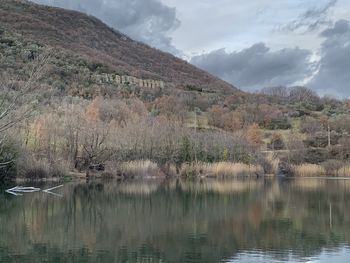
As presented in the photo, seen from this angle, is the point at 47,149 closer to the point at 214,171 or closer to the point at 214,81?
the point at 214,171

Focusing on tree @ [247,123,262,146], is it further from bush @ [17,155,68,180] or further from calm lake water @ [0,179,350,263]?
calm lake water @ [0,179,350,263]

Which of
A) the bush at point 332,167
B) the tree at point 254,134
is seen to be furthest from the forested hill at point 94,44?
the bush at point 332,167

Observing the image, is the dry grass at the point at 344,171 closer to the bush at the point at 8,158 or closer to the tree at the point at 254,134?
the tree at the point at 254,134

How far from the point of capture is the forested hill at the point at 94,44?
106000mm

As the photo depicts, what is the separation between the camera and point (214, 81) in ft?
452

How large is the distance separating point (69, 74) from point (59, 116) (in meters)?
34.4

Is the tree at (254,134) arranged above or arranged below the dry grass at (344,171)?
above

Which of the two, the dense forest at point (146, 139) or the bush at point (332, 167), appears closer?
the dense forest at point (146, 139)

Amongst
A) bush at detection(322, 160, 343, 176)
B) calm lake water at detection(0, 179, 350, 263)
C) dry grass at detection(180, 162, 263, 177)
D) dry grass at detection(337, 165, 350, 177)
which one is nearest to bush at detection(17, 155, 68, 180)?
calm lake water at detection(0, 179, 350, 263)

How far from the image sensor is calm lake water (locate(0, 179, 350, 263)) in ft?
52.4

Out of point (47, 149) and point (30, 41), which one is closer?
point (47, 149)

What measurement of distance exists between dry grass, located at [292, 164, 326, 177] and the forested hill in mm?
49287

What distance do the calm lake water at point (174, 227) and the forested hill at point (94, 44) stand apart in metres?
65.6

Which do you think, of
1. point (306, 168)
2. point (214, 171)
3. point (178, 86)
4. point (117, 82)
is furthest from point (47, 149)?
point (178, 86)
